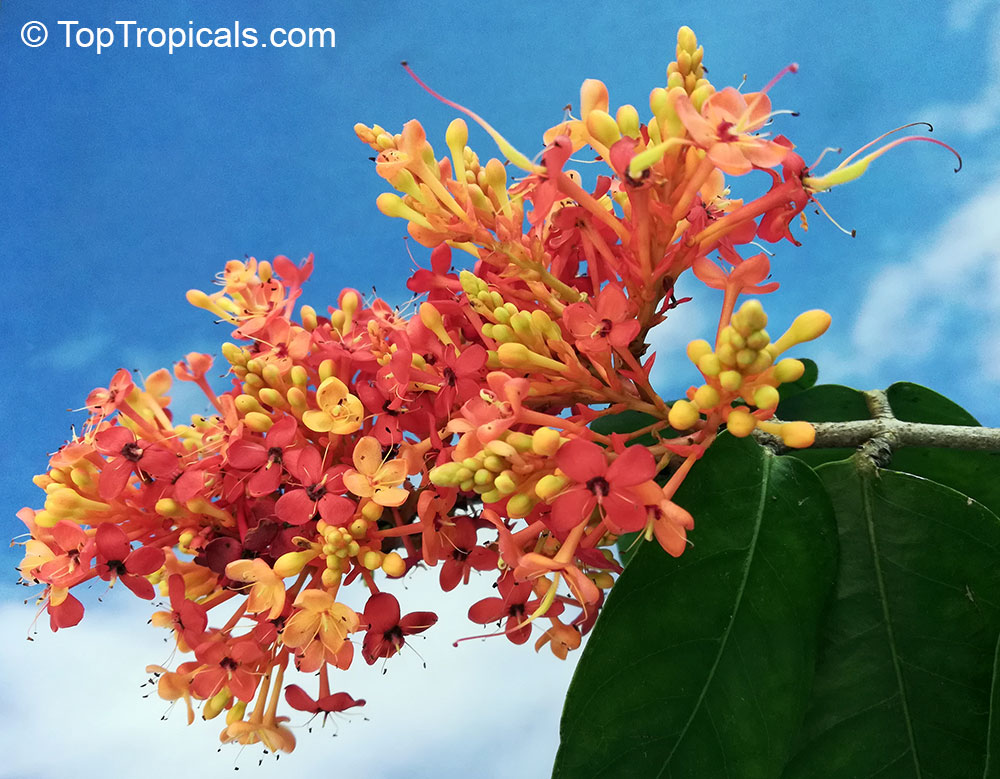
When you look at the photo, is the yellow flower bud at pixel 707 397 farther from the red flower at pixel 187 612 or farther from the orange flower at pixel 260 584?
the red flower at pixel 187 612

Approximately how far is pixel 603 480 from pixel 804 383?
833 millimetres

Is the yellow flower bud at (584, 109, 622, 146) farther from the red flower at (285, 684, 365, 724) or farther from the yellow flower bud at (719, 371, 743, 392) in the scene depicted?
the red flower at (285, 684, 365, 724)

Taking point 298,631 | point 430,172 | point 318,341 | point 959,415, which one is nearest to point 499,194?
point 430,172

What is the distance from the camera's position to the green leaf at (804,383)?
1.51 meters

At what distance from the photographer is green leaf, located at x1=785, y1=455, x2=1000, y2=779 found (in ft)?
3.32

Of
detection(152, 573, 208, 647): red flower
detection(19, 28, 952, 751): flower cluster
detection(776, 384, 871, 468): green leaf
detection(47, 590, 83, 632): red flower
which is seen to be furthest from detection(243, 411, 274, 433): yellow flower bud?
detection(776, 384, 871, 468): green leaf

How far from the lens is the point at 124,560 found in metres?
1.10

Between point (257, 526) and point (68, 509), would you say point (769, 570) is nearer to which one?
point (257, 526)

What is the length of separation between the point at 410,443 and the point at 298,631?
0.85ft

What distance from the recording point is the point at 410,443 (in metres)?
1.08

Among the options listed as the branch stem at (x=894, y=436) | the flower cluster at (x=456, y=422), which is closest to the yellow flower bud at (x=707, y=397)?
the flower cluster at (x=456, y=422)

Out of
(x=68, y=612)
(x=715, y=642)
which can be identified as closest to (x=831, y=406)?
(x=715, y=642)

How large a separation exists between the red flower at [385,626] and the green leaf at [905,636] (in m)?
0.51

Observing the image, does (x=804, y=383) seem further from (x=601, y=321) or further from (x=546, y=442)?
(x=546, y=442)
